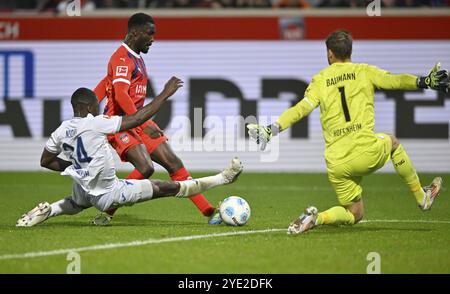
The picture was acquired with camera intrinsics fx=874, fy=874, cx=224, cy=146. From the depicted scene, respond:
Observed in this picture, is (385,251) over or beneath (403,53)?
beneath

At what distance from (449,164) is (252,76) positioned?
14.3 feet

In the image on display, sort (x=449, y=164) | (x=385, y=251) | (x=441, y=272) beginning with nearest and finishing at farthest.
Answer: (x=441, y=272)
(x=385, y=251)
(x=449, y=164)

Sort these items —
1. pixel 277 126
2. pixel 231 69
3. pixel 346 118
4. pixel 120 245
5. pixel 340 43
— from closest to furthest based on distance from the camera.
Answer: pixel 120 245, pixel 277 126, pixel 346 118, pixel 340 43, pixel 231 69

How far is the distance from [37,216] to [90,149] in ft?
3.35

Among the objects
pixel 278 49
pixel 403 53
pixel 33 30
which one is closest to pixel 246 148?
pixel 278 49

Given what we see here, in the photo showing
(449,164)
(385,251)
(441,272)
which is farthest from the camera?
(449,164)

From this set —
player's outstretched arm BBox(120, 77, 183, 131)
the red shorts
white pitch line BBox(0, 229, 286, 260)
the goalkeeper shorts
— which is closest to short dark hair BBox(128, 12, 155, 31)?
the red shorts

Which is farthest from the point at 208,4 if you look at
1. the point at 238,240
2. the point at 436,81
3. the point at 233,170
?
the point at 238,240

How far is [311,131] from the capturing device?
17797 millimetres

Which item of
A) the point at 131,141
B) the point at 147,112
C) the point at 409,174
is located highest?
the point at 147,112

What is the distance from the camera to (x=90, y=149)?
8992 millimetres

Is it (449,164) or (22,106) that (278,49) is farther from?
(22,106)

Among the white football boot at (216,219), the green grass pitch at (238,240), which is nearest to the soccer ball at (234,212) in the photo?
the green grass pitch at (238,240)

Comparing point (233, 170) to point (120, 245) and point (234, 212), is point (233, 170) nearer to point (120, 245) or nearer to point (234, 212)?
point (234, 212)
